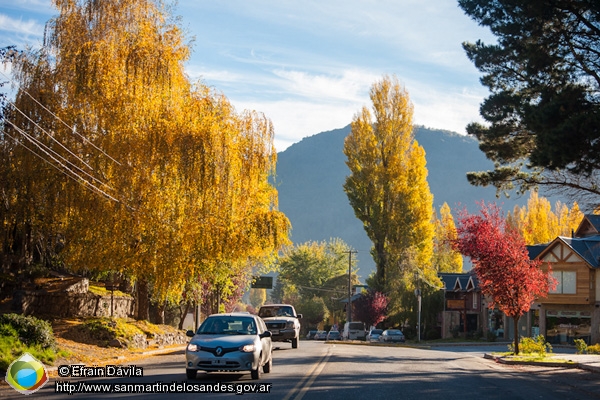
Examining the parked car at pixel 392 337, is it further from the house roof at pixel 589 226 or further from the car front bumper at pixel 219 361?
the car front bumper at pixel 219 361

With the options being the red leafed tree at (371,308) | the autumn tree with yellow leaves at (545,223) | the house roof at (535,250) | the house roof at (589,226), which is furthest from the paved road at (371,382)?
the autumn tree with yellow leaves at (545,223)

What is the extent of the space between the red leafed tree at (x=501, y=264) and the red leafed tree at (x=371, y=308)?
126ft

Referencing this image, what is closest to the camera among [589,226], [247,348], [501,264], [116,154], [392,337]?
[247,348]

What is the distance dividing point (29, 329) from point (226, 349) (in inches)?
299

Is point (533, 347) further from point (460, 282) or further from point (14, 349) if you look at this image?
point (460, 282)

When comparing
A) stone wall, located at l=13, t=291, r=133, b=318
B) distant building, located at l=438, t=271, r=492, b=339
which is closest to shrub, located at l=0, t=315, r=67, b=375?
stone wall, located at l=13, t=291, r=133, b=318

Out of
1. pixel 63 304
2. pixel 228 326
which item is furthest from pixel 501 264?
pixel 63 304

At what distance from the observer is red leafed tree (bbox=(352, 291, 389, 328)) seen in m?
72.4

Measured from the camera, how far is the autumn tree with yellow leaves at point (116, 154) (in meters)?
26.7

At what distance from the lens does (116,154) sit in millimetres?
26625

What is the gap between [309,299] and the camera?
4326 inches

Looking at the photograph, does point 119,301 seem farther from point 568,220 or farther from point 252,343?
point 568,220

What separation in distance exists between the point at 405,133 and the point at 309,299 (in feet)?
178

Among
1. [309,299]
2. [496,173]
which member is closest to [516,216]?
[309,299]
